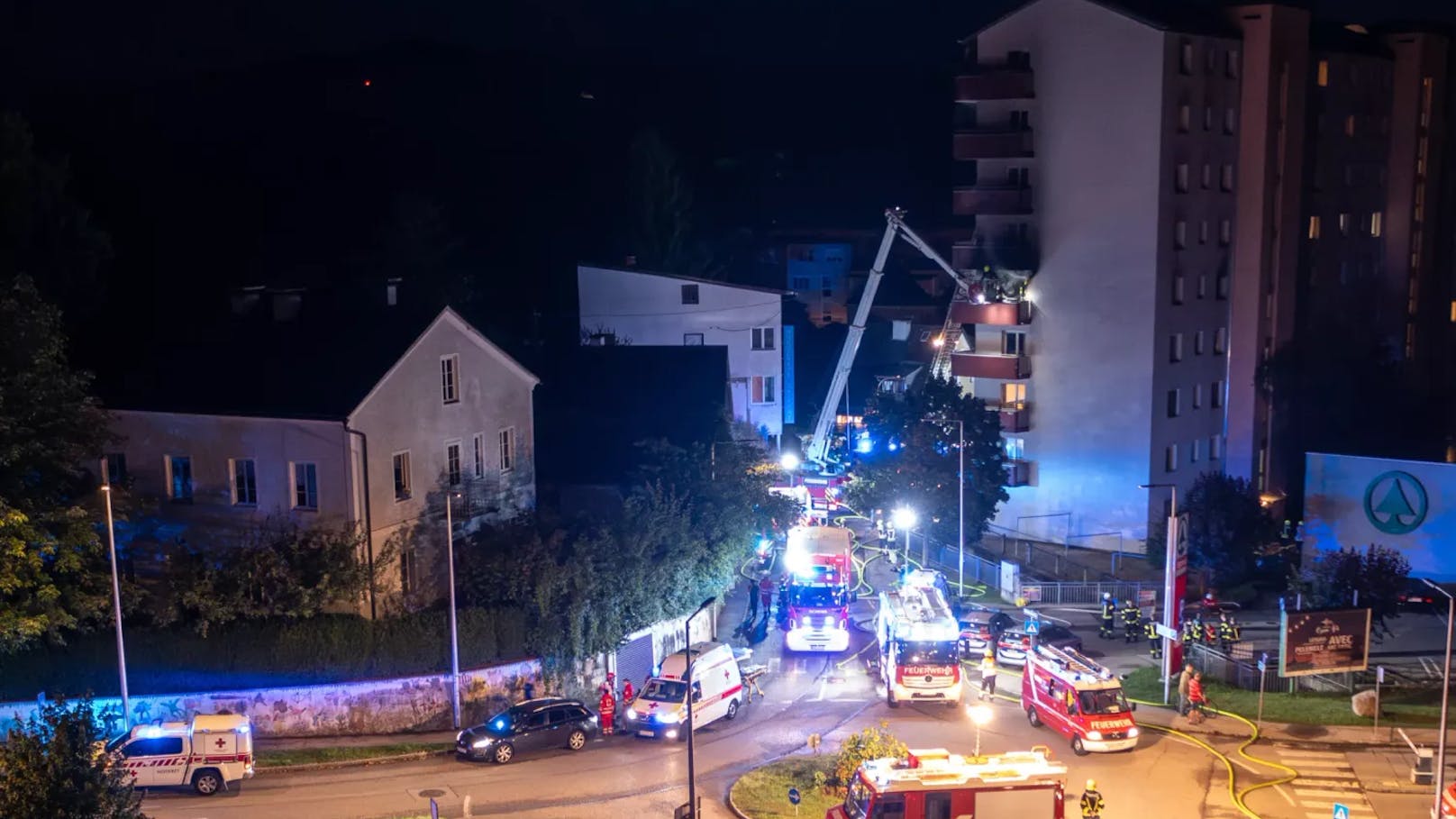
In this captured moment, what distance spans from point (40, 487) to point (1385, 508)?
4953 centimetres

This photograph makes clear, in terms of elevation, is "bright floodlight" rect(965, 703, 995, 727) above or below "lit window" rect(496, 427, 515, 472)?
below

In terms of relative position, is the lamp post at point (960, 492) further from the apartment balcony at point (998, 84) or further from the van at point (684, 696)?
the van at point (684, 696)

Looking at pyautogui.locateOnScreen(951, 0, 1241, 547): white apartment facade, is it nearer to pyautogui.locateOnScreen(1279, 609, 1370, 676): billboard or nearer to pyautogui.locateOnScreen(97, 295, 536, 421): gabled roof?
pyautogui.locateOnScreen(1279, 609, 1370, 676): billboard

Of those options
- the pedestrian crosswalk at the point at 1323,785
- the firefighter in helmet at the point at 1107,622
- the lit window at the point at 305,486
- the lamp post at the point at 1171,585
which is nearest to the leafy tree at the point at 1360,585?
the firefighter in helmet at the point at 1107,622

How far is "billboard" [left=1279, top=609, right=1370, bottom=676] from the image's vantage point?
3488cm

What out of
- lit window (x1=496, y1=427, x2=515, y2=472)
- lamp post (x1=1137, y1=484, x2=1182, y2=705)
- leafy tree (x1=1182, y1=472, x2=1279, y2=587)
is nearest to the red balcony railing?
leafy tree (x1=1182, y1=472, x2=1279, y2=587)

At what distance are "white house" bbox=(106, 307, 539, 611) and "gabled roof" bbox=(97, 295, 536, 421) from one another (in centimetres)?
5

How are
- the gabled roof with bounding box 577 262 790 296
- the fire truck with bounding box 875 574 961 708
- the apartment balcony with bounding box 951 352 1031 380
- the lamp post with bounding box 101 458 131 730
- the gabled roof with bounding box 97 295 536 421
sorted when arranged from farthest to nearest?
the gabled roof with bounding box 577 262 790 296 → the apartment balcony with bounding box 951 352 1031 380 → the gabled roof with bounding box 97 295 536 421 → the fire truck with bounding box 875 574 961 708 → the lamp post with bounding box 101 458 131 730

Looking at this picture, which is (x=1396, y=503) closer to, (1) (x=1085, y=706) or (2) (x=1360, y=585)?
(2) (x=1360, y=585)

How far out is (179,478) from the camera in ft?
127

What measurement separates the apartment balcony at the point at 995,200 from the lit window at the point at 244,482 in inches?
1492

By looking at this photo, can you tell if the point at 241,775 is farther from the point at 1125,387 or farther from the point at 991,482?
the point at 1125,387

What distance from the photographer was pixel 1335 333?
70688 millimetres

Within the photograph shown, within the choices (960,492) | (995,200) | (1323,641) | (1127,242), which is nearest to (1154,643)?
(1323,641)
